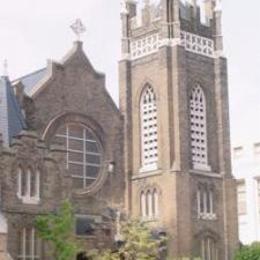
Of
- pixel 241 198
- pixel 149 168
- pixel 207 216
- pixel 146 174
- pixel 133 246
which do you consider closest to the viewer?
pixel 133 246

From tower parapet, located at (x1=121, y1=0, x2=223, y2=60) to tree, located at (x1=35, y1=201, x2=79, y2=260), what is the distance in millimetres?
16144

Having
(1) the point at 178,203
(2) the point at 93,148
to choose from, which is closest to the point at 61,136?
(2) the point at 93,148

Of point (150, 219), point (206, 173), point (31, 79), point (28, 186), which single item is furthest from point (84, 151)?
point (206, 173)

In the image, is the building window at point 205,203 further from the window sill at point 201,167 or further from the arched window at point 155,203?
the arched window at point 155,203

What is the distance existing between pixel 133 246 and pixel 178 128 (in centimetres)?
1055

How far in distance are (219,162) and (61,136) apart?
11242 millimetres

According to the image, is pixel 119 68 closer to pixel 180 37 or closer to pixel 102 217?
pixel 180 37

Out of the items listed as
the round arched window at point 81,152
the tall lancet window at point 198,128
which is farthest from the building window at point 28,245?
the tall lancet window at point 198,128

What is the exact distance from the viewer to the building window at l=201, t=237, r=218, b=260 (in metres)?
55.2

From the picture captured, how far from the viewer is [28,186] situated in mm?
46531

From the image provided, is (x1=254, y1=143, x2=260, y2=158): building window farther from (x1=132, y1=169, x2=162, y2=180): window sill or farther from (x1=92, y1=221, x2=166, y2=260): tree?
(x1=92, y1=221, x2=166, y2=260): tree

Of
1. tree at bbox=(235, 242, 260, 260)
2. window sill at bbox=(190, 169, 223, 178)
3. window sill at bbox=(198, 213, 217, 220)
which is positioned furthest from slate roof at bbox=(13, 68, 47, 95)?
tree at bbox=(235, 242, 260, 260)

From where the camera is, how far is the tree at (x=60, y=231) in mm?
44000

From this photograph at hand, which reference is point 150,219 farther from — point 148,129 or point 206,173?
point 148,129
